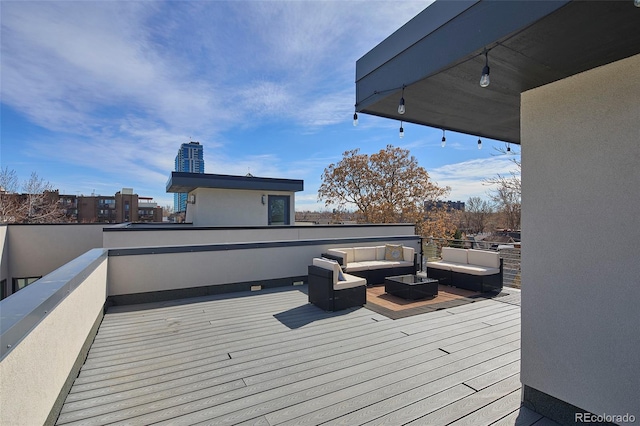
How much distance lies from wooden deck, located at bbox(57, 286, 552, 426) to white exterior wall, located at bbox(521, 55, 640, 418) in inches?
20.6

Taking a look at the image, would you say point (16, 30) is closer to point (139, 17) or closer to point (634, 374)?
point (139, 17)

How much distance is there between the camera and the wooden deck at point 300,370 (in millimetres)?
2281

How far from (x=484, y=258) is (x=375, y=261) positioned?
2.32 meters

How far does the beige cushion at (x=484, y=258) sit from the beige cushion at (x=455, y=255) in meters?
0.11

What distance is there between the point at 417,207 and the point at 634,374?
53.9ft

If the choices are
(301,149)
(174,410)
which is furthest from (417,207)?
(174,410)

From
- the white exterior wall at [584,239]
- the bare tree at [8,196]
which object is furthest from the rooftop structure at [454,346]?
the bare tree at [8,196]

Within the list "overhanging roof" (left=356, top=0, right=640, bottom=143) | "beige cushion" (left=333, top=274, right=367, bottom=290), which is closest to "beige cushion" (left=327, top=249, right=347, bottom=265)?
"beige cushion" (left=333, top=274, right=367, bottom=290)

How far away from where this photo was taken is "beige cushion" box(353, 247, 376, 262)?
6.98 meters

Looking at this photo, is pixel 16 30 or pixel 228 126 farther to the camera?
pixel 228 126

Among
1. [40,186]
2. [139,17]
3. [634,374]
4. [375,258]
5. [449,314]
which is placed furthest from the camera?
[40,186]

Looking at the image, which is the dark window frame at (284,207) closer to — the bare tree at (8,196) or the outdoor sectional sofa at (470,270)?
the outdoor sectional sofa at (470,270)

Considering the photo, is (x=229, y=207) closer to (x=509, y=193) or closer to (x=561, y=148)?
(x=561, y=148)

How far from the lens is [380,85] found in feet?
8.25
